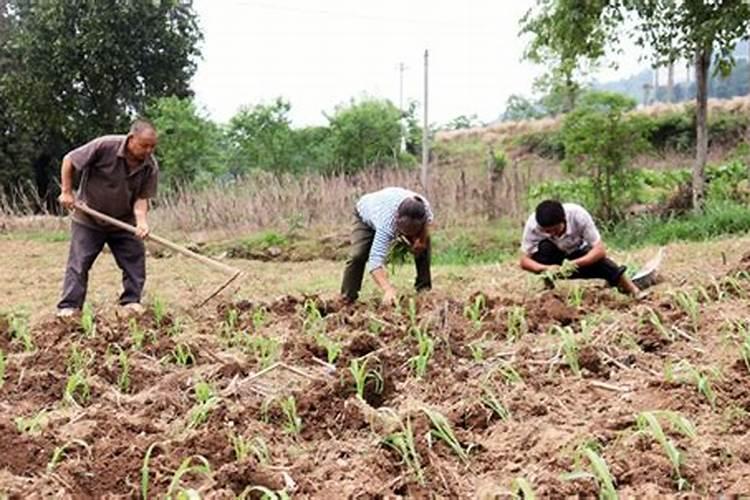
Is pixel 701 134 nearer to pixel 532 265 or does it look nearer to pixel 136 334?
pixel 532 265

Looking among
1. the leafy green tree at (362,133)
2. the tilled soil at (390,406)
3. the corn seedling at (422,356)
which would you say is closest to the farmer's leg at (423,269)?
the tilled soil at (390,406)

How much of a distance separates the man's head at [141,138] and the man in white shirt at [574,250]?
2461 millimetres

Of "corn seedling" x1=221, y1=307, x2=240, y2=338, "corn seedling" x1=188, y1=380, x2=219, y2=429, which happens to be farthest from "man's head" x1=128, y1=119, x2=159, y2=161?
"corn seedling" x1=188, y1=380, x2=219, y2=429

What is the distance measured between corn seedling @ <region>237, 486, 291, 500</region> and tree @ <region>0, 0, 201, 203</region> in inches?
677

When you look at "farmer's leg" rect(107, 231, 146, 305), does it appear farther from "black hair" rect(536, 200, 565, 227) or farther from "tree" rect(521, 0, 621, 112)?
"tree" rect(521, 0, 621, 112)

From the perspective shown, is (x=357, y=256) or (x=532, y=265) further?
(x=357, y=256)

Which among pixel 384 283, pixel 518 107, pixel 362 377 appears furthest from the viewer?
pixel 518 107

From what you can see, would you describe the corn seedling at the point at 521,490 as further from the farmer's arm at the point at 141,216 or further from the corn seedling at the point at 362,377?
the farmer's arm at the point at 141,216

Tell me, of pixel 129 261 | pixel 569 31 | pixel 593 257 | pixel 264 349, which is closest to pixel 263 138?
pixel 569 31

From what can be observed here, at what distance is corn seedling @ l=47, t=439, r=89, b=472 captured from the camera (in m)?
2.73

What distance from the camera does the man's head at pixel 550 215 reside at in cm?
548

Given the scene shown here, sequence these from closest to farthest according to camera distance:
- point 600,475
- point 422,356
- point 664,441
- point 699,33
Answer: point 600,475
point 664,441
point 422,356
point 699,33

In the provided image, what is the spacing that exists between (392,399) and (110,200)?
3377 mm

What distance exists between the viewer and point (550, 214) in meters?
5.48
